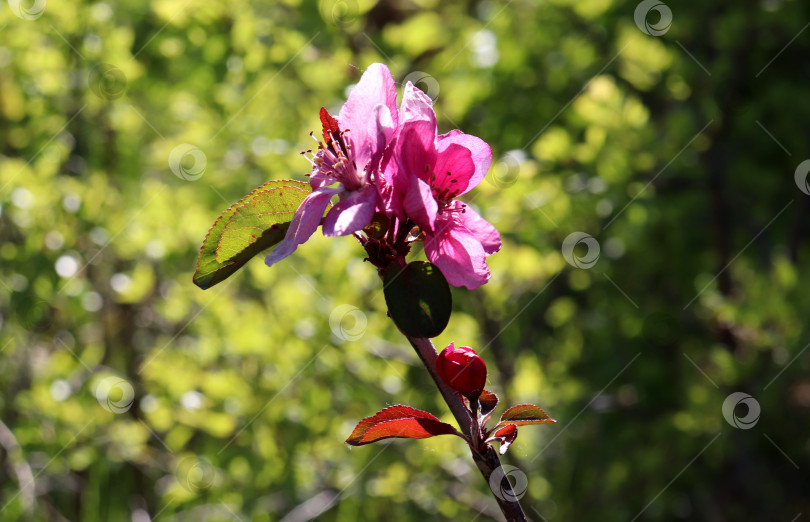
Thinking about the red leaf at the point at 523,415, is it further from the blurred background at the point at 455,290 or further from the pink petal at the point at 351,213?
the blurred background at the point at 455,290

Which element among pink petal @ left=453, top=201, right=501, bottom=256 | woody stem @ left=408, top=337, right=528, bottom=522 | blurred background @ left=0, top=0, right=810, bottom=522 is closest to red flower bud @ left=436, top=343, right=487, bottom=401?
woody stem @ left=408, top=337, right=528, bottom=522

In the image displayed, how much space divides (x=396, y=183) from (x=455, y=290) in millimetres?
1476

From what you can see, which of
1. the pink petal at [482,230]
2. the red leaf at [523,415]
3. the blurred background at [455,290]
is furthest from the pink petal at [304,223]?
the blurred background at [455,290]

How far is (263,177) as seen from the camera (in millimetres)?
2221

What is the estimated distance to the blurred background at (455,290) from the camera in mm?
2021

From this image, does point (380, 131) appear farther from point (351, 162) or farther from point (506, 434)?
point (506, 434)

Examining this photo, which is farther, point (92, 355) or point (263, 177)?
point (92, 355)

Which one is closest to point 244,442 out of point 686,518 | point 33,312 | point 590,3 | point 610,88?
point 33,312

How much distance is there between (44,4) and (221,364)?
4.12 ft

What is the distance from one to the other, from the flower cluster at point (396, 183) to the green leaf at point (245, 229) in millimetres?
32

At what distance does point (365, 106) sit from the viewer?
0.70 meters

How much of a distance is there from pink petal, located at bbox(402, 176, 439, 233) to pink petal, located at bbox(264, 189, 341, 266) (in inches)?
3.1

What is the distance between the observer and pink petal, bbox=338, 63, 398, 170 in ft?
2.27

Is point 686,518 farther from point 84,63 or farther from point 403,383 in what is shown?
point 84,63
